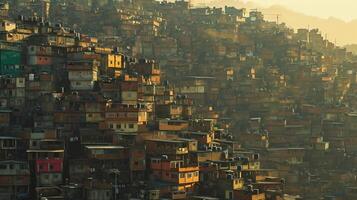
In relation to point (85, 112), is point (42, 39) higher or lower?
higher

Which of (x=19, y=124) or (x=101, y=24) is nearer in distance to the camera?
(x=19, y=124)

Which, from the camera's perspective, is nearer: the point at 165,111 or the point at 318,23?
the point at 165,111

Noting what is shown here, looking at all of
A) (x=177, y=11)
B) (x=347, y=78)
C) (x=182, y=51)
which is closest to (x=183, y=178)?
(x=182, y=51)

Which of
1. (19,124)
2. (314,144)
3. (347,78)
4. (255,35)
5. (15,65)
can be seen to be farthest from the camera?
(255,35)

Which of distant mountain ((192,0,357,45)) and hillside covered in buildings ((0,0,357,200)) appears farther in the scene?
distant mountain ((192,0,357,45))

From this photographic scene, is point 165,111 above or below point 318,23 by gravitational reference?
below

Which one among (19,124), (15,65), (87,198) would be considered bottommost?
(87,198)

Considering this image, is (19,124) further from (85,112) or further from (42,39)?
(42,39)

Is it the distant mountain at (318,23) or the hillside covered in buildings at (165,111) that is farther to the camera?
the distant mountain at (318,23)
